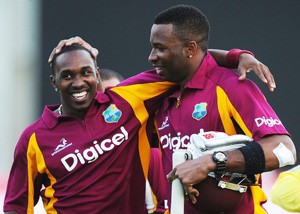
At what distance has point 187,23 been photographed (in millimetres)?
4723

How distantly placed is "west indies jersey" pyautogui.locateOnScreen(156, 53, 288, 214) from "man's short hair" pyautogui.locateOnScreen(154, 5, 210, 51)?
0.37 feet

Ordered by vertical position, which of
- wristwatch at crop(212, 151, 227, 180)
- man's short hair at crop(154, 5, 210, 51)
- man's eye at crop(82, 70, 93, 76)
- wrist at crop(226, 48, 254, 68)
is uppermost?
man's short hair at crop(154, 5, 210, 51)

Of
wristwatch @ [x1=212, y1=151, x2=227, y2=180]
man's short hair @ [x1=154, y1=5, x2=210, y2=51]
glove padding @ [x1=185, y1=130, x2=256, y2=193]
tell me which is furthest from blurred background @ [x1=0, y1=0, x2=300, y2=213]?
wristwatch @ [x1=212, y1=151, x2=227, y2=180]

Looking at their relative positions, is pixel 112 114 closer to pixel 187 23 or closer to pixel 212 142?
pixel 187 23

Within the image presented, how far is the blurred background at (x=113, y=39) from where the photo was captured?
896 centimetres

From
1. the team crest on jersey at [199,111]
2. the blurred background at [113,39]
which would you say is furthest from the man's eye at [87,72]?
the blurred background at [113,39]

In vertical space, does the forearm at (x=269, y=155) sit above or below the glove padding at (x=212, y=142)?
below

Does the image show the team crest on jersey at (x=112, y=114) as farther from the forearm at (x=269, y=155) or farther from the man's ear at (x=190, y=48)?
the forearm at (x=269, y=155)

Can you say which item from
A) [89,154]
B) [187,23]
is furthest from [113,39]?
[187,23]

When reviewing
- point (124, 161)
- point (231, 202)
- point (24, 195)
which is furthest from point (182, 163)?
point (24, 195)

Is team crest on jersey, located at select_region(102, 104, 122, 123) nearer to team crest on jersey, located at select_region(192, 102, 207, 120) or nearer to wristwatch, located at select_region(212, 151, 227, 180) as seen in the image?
team crest on jersey, located at select_region(192, 102, 207, 120)

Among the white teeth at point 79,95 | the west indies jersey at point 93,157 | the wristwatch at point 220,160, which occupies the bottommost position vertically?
the west indies jersey at point 93,157

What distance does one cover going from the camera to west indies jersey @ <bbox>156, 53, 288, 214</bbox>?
438 centimetres

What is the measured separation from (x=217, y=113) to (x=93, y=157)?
751mm
